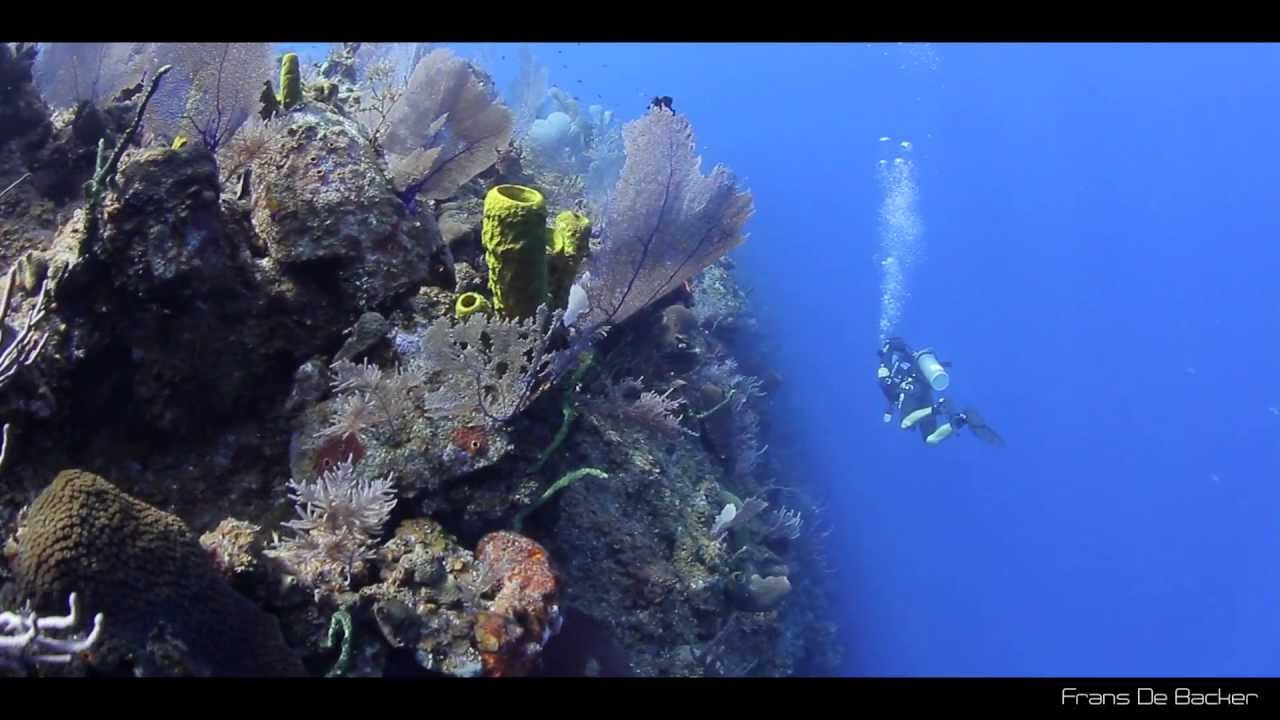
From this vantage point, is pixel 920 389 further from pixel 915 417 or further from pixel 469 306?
pixel 469 306

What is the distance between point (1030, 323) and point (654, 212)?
185 ft

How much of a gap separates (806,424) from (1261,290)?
6897 cm

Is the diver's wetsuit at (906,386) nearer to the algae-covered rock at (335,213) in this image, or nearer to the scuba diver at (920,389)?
the scuba diver at (920,389)

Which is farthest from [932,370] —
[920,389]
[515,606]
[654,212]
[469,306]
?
[515,606]

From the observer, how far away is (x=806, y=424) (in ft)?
57.4

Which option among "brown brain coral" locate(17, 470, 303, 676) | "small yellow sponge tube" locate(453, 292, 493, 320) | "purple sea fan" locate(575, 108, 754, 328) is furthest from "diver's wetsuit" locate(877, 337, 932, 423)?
"brown brain coral" locate(17, 470, 303, 676)

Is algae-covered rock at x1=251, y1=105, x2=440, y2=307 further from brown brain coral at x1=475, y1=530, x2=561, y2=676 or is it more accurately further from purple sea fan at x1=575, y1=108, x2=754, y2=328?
brown brain coral at x1=475, y1=530, x2=561, y2=676

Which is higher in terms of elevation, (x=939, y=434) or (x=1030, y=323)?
(x=939, y=434)

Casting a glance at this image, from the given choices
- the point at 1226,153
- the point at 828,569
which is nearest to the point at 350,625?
the point at 828,569

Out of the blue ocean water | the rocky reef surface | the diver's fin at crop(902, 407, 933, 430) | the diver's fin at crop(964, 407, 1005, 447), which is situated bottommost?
the blue ocean water

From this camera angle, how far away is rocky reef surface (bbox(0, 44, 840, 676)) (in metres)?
2.38

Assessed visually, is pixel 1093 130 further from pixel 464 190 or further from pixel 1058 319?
pixel 464 190

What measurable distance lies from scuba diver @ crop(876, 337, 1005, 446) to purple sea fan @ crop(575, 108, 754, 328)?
32.5 ft

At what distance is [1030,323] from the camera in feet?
171
